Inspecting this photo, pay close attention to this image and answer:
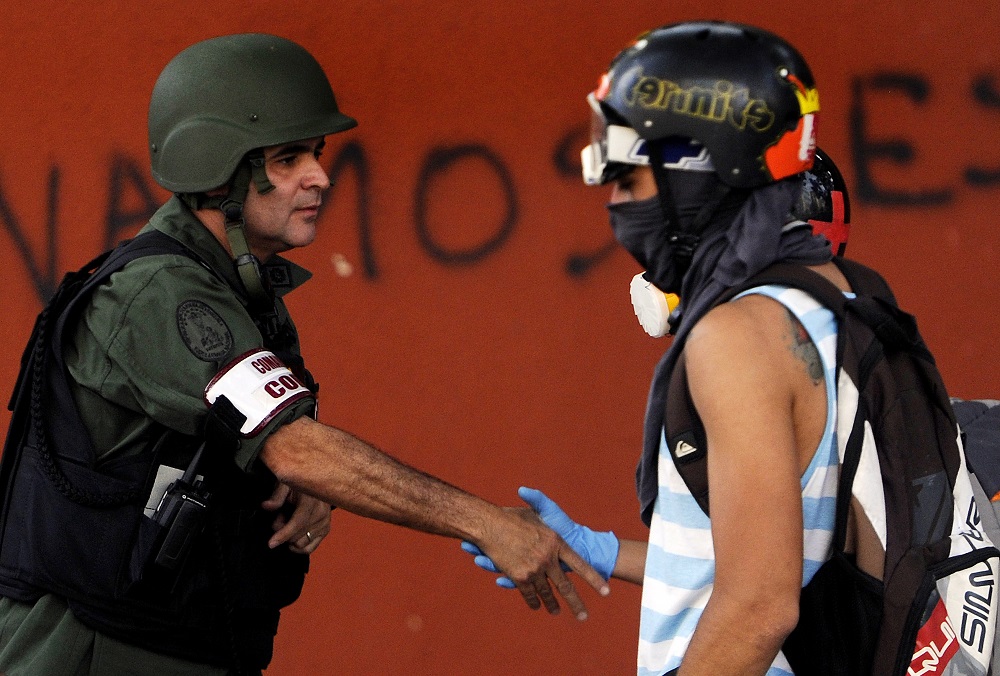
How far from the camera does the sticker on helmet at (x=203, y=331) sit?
2.52 m

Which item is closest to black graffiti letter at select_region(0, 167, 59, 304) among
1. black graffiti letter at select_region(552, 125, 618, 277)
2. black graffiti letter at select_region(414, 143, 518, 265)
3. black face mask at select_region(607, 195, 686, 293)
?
black graffiti letter at select_region(414, 143, 518, 265)

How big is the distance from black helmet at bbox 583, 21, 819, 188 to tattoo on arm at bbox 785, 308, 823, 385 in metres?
0.28

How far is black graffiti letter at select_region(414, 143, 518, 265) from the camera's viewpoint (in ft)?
13.2

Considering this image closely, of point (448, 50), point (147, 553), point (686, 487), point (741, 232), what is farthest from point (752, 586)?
point (448, 50)

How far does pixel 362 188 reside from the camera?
410 cm

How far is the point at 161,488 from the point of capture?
8.59 feet

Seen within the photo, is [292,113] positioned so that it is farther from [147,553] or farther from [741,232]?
[741,232]

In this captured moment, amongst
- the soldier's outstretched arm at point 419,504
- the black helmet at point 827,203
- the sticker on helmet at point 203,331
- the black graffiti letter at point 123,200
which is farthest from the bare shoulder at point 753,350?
the black graffiti letter at point 123,200

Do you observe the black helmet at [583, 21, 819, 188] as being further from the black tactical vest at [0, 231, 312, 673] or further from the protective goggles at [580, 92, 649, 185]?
the black tactical vest at [0, 231, 312, 673]

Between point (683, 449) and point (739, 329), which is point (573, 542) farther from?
point (739, 329)

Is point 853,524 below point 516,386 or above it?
above

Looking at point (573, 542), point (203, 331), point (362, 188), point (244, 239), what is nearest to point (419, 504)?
point (573, 542)

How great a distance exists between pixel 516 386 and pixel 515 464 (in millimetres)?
266

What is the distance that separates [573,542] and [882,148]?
1.87m
